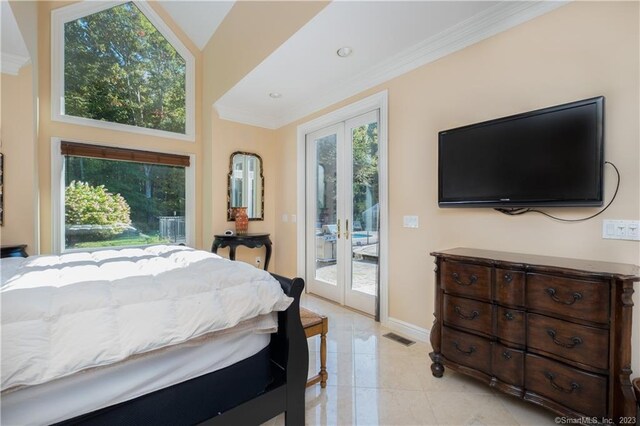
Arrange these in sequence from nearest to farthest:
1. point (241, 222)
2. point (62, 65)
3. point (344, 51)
Result: point (344, 51), point (62, 65), point (241, 222)

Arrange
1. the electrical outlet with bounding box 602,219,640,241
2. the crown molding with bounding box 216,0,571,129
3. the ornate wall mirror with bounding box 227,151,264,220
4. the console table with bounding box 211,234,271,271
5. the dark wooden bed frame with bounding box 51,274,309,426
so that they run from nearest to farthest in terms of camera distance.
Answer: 1. the dark wooden bed frame with bounding box 51,274,309,426
2. the electrical outlet with bounding box 602,219,640,241
3. the crown molding with bounding box 216,0,571,129
4. the console table with bounding box 211,234,271,271
5. the ornate wall mirror with bounding box 227,151,264,220

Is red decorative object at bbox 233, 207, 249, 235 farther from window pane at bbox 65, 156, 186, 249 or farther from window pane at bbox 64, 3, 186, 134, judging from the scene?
window pane at bbox 64, 3, 186, 134

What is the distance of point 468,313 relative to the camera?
1.94 m

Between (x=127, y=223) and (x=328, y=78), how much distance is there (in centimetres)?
317

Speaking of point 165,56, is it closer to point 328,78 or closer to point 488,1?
point 328,78

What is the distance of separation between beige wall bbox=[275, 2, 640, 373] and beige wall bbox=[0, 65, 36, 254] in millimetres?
3443

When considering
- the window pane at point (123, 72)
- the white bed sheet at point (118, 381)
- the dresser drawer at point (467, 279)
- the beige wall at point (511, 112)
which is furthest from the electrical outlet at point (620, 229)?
the window pane at point (123, 72)

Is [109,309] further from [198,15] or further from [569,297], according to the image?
[198,15]

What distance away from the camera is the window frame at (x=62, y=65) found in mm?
3461

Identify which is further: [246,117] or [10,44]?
[246,117]

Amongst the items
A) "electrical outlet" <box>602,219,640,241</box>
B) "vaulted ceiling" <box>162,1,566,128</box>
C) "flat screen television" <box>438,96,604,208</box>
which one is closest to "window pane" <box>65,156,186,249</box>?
"vaulted ceiling" <box>162,1,566,128</box>

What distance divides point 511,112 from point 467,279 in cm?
125

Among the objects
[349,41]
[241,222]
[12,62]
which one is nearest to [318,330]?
[349,41]

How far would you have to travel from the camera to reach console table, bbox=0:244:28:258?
9.27 ft
